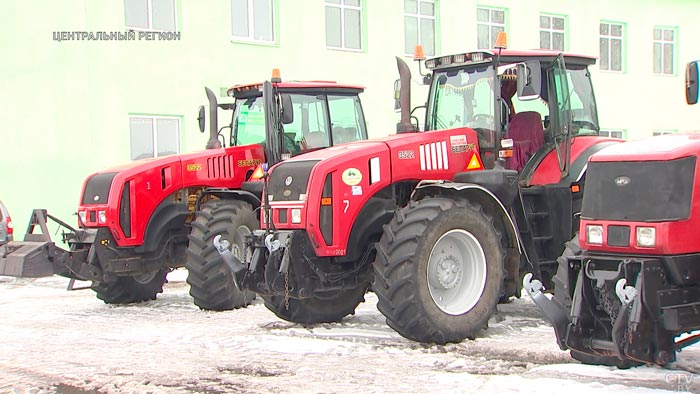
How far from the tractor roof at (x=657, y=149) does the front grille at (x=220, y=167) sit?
6158mm

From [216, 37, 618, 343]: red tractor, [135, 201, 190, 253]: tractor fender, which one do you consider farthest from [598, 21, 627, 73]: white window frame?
[135, 201, 190, 253]: tractor fender

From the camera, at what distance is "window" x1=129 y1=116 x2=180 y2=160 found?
16656mm

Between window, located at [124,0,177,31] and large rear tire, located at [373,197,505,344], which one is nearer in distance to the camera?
large rear tire, located at [373,197,505,344]

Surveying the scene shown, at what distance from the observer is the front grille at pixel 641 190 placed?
16.8 feet

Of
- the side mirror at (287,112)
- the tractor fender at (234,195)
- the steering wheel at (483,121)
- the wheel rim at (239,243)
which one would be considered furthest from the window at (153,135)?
the steering wheel at (483,121)

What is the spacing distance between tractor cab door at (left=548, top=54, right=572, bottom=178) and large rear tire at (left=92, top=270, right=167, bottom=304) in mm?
5111

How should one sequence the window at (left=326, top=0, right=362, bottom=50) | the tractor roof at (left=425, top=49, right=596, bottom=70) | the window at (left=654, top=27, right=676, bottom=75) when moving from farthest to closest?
the window at (left=654, top=27, right=676, bottom=75), the window at (left=326, top=0, right=362, bottom=50), the tractor roof at (left=425, top=49, right=596, bottom=70)

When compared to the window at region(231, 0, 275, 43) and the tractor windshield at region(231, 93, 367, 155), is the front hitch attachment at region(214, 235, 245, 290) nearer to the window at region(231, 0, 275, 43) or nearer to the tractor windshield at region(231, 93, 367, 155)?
the tractor windshield at region(231, 93, 367, 155)

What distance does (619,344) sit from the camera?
5004 mm

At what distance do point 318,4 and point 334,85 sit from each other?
27.0ft

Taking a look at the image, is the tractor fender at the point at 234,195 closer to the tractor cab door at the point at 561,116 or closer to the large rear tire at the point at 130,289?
the large rear tire at the point at 130,289

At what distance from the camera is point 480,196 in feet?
26.2

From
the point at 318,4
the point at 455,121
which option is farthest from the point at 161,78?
the point at 455,121

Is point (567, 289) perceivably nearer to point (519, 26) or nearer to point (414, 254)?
point (414, 254)
